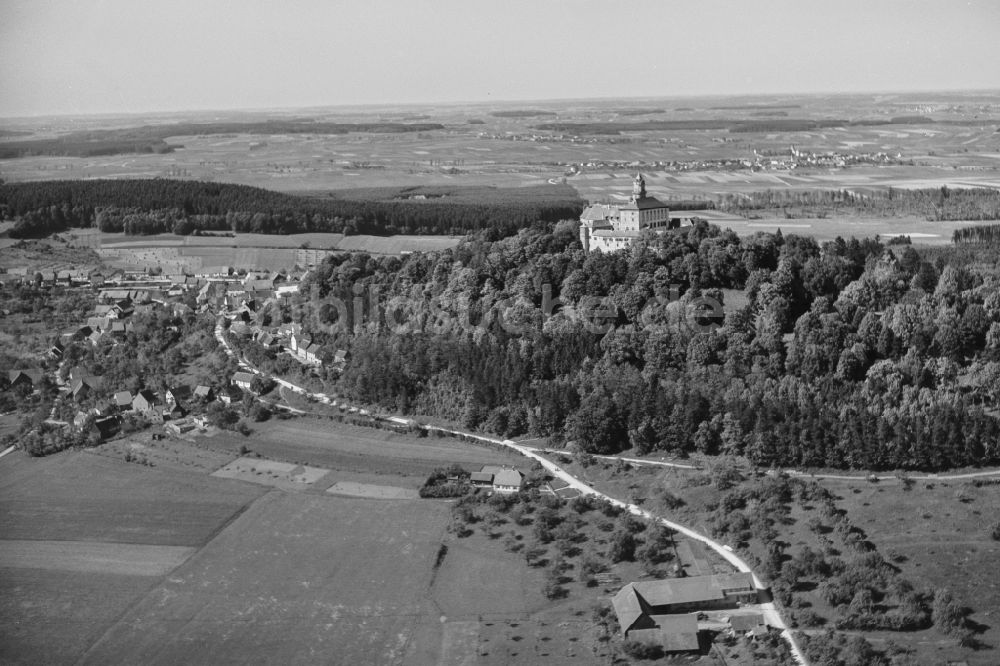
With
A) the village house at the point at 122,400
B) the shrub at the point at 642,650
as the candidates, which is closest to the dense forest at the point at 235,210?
the village house at the point at 122,400

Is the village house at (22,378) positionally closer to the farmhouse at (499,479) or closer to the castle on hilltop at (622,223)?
the farmhouse at (499,479)

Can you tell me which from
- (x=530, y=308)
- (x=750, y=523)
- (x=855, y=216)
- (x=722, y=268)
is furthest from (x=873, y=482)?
(x=855, y=216)

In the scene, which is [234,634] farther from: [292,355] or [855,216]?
[855,216]

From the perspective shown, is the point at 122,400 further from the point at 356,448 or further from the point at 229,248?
the point at 229,248

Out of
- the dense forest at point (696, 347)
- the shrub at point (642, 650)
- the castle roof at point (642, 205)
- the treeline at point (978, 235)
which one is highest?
the castle roof at point (642, 205)

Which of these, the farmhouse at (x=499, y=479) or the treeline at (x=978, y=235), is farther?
the treeline at (x=978, y=235)

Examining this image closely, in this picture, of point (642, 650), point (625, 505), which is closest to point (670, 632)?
point (642, 650)

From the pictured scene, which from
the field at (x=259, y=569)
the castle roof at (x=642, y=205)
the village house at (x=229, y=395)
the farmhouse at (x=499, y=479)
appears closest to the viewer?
the field at (x=259, y=569)
